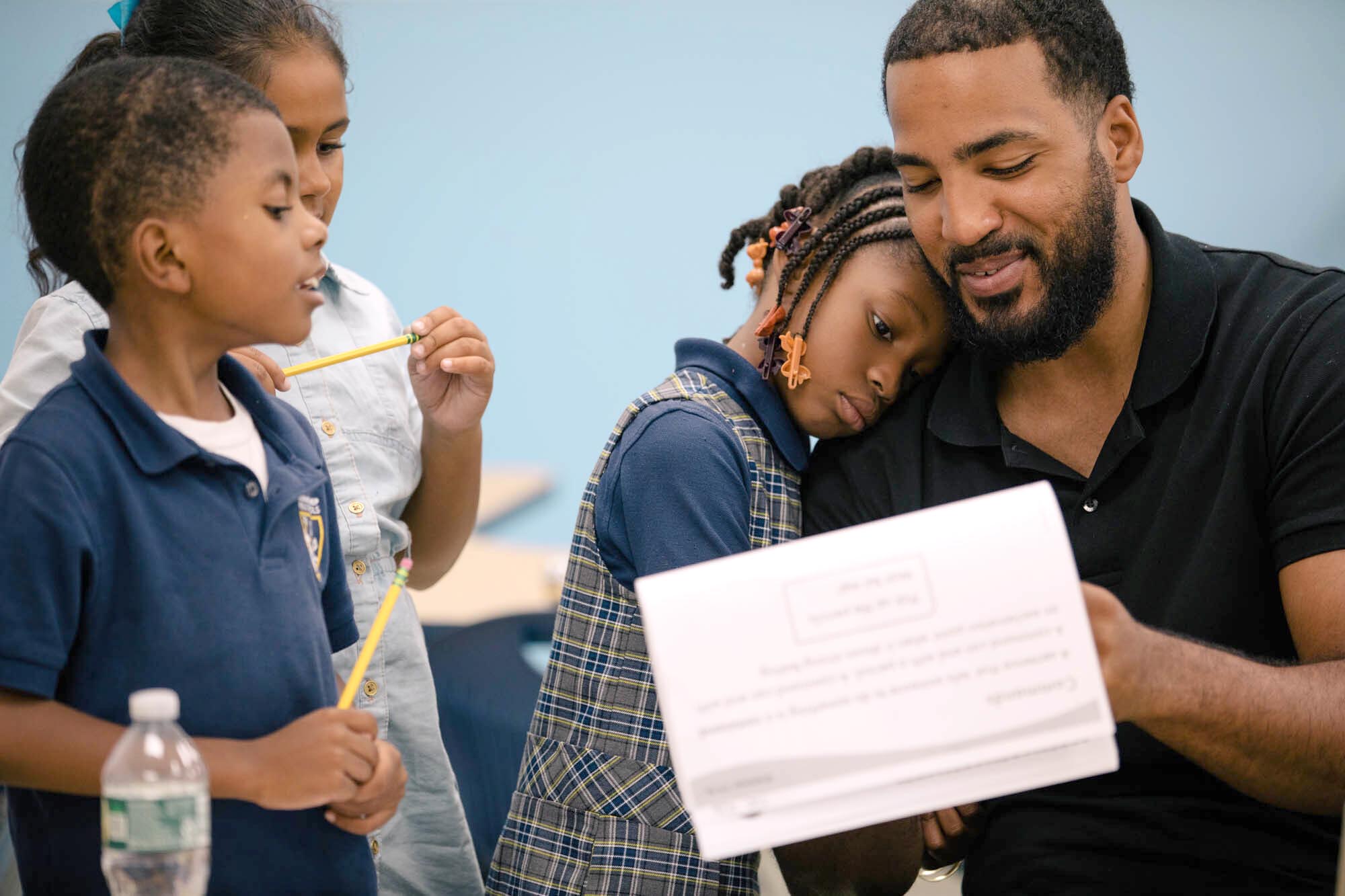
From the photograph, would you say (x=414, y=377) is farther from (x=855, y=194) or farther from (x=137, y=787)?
(x=137, y=787)

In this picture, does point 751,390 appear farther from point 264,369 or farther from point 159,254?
point 159,254

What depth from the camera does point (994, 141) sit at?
148 cm

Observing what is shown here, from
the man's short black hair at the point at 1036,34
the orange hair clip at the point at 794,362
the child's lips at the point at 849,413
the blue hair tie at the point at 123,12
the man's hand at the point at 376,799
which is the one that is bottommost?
the man's hand at the point at 376,799

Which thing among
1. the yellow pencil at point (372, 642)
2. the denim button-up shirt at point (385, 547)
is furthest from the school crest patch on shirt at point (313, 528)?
the denim button-up shirt at point (385, 547)

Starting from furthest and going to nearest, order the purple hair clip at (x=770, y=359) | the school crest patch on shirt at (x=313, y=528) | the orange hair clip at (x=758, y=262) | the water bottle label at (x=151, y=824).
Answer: the orange hair clip at (x=758, y=262) → the purple hair clip at (x=770, y=359) → the school crest patch on shirt at (x=313, y=528) → the water bottle label at (x=151, y=824)

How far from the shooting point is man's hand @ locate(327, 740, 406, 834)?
993 millimetres

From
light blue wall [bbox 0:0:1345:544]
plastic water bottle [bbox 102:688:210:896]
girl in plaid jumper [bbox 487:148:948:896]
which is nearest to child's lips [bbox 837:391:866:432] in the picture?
girl in plaid jumper [bbox 487:148:948:896]

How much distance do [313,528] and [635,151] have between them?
7.07 feet

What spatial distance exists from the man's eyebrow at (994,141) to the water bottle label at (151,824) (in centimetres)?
111

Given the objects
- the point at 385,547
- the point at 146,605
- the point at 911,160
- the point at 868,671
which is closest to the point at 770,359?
the point at 911,160

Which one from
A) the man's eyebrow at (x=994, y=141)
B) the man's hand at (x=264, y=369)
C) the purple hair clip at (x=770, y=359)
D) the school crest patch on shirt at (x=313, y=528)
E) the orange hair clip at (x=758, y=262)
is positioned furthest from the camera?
the orange hair clip at (x=758, y=262)

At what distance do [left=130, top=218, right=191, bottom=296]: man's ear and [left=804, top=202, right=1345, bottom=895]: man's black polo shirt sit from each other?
3.30 feet

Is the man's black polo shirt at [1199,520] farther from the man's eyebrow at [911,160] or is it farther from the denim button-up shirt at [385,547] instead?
the denim button-up shirt at [385,547]

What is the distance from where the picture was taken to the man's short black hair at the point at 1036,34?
1.50m
